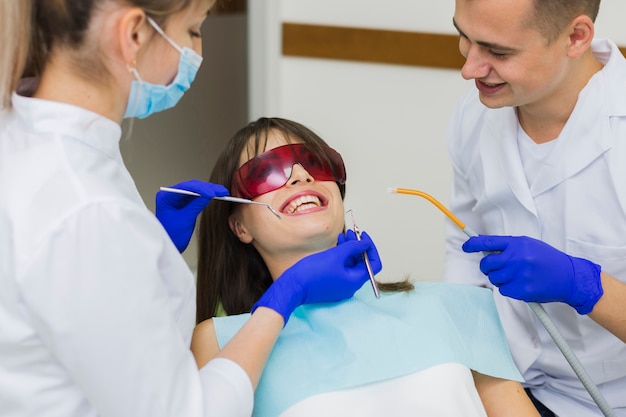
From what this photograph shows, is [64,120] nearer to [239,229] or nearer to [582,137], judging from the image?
[239,229]

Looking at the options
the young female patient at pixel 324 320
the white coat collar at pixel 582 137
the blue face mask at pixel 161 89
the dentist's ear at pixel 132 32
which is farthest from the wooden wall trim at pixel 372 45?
the dentist's ear at pixel 132 32

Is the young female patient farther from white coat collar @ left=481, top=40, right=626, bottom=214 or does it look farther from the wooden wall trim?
the wooden wall trim

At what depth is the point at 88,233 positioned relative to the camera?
1088mm

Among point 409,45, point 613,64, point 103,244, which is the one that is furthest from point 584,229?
point 409,45

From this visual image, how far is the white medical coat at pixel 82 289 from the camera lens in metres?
1.09

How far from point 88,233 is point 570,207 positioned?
40.1 inches

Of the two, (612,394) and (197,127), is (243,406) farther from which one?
(197,127)

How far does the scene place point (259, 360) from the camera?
1.31 meters

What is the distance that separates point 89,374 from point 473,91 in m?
1.20

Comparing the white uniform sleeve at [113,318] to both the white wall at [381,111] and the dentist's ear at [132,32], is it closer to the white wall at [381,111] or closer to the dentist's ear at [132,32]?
the dentist's ear at [132,32]

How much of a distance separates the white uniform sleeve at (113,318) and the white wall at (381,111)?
189cm

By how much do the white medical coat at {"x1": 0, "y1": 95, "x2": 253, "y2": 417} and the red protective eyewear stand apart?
0.47 meters

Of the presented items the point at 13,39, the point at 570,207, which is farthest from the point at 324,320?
the point at 13,39

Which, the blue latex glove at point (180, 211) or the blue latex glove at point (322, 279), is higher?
the blue latex glove at point (180, 211)
